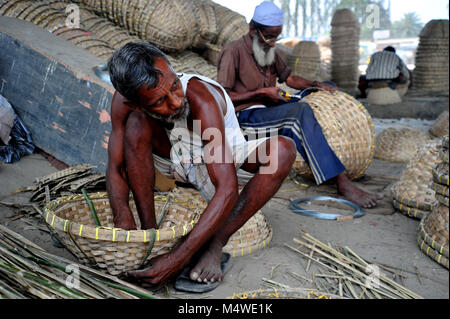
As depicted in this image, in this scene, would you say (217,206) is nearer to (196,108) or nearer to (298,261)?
(196,108)

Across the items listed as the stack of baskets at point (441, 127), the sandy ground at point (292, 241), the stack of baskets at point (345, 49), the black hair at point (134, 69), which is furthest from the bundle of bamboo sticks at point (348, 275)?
the stack of baskets at point (345, 49)

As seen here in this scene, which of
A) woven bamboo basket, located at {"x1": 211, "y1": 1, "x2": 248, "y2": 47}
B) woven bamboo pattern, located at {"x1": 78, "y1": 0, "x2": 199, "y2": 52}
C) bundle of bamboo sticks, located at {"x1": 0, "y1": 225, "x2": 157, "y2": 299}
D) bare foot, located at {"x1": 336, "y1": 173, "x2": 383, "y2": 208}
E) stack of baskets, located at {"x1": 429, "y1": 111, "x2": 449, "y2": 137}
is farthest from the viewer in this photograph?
woven bamboo basket, located at {"x1": 211, "y1": 1, "x2": 248, "y2": 47}

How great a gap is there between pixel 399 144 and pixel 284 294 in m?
3.15

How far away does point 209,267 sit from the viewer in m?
1.82

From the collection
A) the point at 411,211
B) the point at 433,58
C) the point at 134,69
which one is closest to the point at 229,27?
the point at 411,211

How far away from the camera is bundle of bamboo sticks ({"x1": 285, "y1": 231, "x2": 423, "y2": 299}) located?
1780 mm

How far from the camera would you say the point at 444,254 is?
2.06 m

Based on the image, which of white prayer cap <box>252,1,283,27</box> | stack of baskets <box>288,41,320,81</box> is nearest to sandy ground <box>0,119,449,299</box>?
white prayer cap <box>252,1,283,27</box>

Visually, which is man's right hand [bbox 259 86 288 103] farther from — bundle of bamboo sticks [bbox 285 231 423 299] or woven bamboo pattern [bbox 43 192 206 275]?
woven bamboo pattern [bbox 43 192 206 275]

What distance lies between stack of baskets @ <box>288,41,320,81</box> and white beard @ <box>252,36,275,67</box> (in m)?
4.80

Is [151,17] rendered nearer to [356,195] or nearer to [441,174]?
[356,195]

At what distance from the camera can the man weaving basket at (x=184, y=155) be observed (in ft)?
5.43

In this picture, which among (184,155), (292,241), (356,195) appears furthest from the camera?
(356,195)

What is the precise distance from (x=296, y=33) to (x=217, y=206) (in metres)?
25.3
